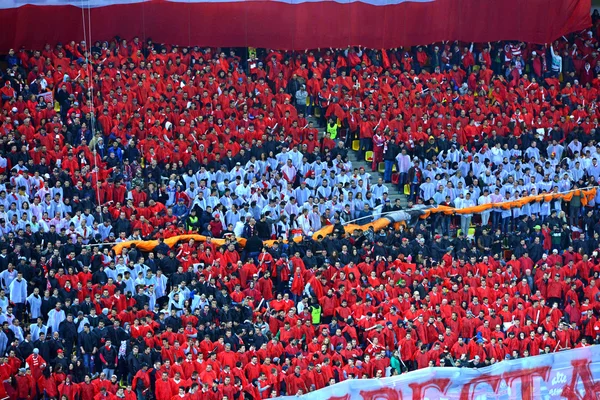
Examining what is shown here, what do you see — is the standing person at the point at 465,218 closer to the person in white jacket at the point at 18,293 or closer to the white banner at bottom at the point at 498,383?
the white banner at bottom at the point at 498,383

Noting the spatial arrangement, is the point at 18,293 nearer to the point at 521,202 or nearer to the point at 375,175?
the point at 375,175

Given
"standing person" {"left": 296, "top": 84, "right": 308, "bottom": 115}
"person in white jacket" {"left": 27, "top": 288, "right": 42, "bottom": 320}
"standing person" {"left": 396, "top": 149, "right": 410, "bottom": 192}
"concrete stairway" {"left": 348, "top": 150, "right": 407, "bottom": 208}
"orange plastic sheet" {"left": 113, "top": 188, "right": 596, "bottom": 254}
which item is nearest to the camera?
"person in white jacket" {"left": 27, "top": 288, "right": 42, "bottom": 320}

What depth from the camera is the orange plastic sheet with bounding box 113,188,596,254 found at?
27.7m

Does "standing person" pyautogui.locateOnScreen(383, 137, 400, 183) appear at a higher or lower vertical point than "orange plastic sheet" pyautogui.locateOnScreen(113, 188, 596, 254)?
higher

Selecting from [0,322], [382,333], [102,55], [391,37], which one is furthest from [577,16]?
[0,322]

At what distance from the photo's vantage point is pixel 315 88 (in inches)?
1399

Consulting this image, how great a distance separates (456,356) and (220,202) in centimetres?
698

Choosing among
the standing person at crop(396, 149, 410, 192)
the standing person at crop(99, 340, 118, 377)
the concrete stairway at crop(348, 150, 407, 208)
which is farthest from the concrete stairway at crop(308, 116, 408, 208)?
the standing person at crop(99, 340, 118, 377)

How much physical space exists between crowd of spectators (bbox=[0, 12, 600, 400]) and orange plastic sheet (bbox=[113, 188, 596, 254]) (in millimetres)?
164

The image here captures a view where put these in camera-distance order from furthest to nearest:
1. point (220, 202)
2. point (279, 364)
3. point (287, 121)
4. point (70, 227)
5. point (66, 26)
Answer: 1. point (66, 26)
2. point (287, 121)
3. point (220, 202)
4. point (70, 227)
5. point (279, 364)

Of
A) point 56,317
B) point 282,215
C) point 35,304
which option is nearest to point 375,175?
point 282,215

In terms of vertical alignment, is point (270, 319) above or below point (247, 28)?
below

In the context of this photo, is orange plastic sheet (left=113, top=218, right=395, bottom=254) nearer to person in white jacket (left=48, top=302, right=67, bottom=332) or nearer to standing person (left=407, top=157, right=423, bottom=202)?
standing person (left=407, top=157, right=423, bottom=202)

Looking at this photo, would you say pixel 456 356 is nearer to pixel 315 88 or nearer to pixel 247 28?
pixel 315 88
